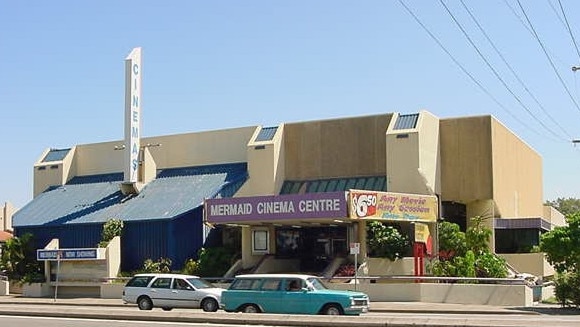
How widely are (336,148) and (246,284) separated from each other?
2085 cm

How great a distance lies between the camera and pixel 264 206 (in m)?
42.1

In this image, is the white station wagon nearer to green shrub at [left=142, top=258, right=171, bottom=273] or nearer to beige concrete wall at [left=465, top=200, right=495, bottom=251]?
green shrub at [left=142, top=258, right=171, bottom=273]

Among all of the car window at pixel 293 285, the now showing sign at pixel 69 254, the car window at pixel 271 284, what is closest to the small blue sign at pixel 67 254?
the now showing sign at pixel 69 254

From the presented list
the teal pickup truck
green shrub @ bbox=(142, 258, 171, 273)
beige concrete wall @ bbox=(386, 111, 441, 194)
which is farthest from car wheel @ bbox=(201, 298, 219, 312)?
beige concrete wall @ bbox=(386, 111, 441, 194)

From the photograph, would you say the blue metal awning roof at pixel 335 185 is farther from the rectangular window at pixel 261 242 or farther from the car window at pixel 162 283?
the car window at pixel 162 283

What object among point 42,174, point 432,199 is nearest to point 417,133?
point 432,199

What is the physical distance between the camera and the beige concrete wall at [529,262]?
1788 inches

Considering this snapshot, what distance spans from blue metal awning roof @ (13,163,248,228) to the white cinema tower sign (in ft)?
5.89

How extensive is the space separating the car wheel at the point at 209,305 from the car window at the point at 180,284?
92 centimetres

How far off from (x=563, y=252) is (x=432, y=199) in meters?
11.4

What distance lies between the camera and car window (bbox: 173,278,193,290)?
32.0 metres

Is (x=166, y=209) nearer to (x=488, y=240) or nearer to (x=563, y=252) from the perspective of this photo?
(x=488, y=240)

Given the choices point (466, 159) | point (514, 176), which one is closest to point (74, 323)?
point (466, 159)

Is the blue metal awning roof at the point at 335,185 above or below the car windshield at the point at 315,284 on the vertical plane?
above
